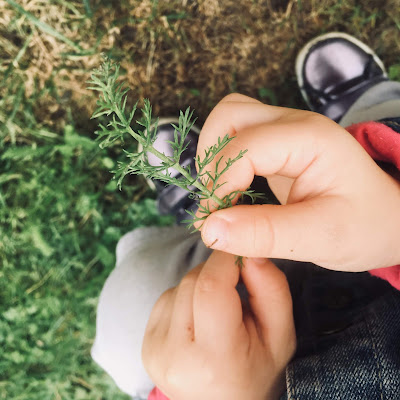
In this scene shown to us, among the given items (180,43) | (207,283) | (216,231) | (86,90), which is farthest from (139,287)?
(180,43)

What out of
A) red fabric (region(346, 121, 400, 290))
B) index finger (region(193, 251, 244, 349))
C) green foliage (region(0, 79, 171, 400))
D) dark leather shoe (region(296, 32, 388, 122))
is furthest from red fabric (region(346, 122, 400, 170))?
green foliage (region(0, 79, 171, 400))

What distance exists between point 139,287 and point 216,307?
2.56 feet

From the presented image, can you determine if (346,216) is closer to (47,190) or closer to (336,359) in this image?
(336,359)

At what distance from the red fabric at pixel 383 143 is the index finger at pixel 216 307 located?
653mm

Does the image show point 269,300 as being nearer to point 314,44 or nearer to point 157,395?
point 157,395

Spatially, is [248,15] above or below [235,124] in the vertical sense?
above

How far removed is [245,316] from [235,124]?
0.79 meters

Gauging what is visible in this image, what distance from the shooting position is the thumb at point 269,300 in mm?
1526

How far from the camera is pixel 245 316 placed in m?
1.66

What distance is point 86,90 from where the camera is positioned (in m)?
2.54

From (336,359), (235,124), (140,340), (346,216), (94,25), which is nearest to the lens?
(346,216)

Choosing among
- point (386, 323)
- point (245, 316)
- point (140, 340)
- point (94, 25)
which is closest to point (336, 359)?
point (386, 323)

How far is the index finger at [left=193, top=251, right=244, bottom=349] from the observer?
144 centimetres

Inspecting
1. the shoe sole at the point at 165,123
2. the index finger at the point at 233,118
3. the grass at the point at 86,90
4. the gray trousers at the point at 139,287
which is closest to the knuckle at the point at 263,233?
the index finger at the point at 233,118
